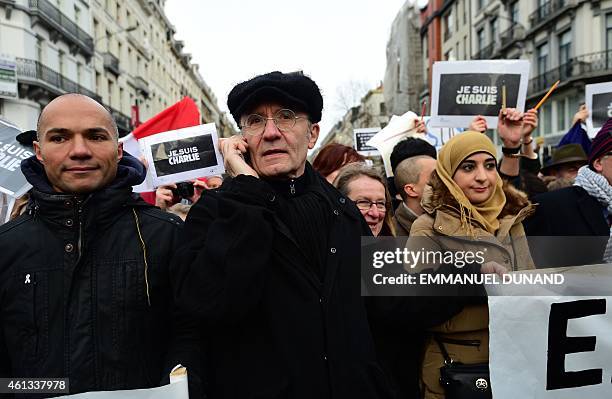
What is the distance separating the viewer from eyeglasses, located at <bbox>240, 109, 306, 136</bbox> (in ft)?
7.05

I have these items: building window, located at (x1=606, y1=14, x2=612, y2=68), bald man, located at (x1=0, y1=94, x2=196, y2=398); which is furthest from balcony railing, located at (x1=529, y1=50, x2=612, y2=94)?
bald man, located at (x1=0, y1=94, x2=196, y2=398)

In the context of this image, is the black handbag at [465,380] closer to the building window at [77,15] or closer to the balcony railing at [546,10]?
the balcony railing at [546,10]

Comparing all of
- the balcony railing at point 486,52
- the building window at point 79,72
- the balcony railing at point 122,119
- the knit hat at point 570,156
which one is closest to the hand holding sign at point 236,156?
the knit hat at point 570,156

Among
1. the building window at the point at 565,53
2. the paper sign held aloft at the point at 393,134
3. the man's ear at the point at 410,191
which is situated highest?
the building window at the point at 565,53

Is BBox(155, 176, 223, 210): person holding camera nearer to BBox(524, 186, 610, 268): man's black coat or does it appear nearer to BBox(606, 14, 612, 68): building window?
BBox(524, 186, 610, 268): man's black coat

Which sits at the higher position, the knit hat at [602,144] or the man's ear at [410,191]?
the knit hat at [602,144]

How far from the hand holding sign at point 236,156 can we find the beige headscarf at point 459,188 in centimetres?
103

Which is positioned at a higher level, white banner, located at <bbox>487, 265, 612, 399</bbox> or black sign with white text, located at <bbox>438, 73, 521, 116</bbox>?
black sign with white text, located at <bbox>438, 73, 521, 116</bbox>

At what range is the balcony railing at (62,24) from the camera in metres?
26.5

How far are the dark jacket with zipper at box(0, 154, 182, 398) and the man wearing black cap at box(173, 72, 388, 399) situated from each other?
0.59 ft

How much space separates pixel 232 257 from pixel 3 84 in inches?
→ 161

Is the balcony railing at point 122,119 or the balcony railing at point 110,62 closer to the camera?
the balcony railing at point 110,62

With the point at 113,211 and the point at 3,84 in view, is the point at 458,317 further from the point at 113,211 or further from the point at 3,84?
the point at 3,84

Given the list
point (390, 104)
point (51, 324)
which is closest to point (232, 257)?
point (51, 324)
